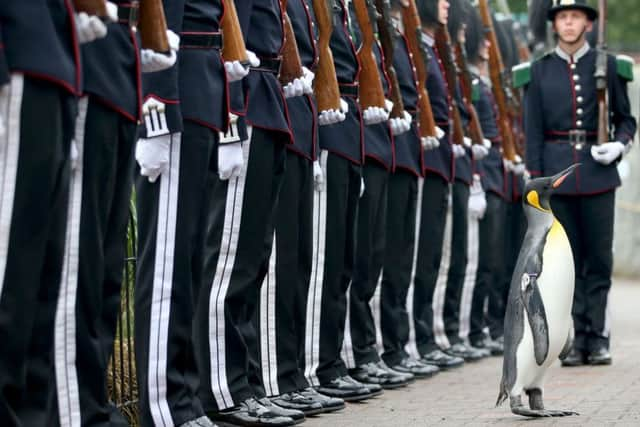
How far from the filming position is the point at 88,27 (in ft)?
12.6

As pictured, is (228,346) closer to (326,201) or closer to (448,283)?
(326,201)

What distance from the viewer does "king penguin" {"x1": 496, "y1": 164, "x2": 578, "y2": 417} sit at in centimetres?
578

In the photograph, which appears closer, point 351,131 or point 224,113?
point 224,113

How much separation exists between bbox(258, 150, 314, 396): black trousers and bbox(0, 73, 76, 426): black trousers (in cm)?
220

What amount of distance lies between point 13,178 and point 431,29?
553cm

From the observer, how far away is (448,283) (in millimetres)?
9477

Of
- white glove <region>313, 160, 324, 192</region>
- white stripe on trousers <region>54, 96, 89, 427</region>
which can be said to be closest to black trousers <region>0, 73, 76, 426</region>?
white stripe on trousers <region>54, 96, 89, 427</region>

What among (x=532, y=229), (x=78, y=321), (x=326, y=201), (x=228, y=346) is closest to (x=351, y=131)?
(x=326, y=201)

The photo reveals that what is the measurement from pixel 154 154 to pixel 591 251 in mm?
4460

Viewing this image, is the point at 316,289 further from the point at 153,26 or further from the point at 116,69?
the point at 116,69

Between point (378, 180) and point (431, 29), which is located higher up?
point (431, 29)

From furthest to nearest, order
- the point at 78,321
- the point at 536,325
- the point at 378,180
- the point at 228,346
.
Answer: the point at 378,180, the point at 536,325, the point at 228,346, the point at 78,321

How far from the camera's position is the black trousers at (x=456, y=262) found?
30.6 ft

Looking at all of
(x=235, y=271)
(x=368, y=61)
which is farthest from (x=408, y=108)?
(x=235, y=271)
